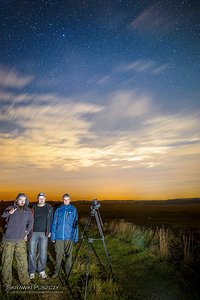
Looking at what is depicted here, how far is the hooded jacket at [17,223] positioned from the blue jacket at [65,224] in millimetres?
861

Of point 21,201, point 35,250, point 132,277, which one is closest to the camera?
point 21,201

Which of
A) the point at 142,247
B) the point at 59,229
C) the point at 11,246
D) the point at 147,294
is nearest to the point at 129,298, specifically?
the point at 147,294

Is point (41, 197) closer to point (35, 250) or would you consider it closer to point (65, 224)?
point (65, 224)

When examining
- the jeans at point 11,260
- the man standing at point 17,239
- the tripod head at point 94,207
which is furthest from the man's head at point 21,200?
the tripod head at point 94,207

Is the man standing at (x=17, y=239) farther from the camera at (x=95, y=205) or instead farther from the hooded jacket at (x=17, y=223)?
the camera at (x=95, y=205)

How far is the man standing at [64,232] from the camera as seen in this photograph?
761 centimetres

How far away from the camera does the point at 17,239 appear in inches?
263

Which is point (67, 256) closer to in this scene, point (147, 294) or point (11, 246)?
point (11, 246)

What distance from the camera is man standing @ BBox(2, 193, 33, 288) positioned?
21.6ft

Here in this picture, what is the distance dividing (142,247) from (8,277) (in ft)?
21.7

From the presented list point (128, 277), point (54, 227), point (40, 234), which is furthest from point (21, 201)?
point (128, 277)

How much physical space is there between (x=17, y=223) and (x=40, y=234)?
3.18 feet

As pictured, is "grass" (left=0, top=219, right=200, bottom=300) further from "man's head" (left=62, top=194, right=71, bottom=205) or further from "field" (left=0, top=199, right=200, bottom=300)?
"man's head" (left=62, top=194, right=71, bottom=205)

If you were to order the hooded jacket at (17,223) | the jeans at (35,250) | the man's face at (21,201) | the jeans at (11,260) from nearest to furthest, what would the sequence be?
1. the jeans at (11,260)
2. the hooded jacket at (17,223)
3. the man's face at (21,201)
4. the jeans at (35,250)
